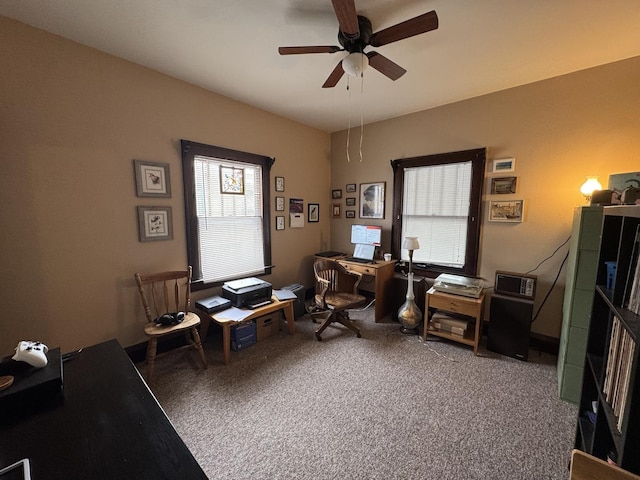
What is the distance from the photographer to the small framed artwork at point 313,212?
396 centimetres

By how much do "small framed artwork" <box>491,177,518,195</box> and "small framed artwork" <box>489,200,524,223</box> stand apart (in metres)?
0.11

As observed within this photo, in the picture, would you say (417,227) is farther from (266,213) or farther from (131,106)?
(131,106)

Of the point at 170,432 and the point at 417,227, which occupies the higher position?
the point at 417,227

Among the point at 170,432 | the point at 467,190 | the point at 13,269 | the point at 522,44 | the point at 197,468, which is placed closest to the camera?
the point at 197,468

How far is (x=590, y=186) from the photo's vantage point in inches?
87.1

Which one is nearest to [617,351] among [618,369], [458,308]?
[618,369]

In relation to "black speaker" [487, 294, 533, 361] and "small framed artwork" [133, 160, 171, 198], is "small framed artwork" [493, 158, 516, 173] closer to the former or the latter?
"black speaker" [487, 294, 533, 361]

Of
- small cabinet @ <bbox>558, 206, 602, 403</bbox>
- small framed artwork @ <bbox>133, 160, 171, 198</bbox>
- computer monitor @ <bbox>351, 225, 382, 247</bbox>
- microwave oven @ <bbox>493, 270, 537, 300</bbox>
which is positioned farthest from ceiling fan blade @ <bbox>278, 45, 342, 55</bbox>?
microwave oven @ <bbox>493, 270, 537, 300</bbox>

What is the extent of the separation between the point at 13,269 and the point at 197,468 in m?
2.23

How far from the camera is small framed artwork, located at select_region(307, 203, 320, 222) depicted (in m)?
3.96

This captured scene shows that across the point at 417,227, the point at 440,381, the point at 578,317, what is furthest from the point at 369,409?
the point at 417,227

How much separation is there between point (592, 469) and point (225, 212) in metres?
3.10

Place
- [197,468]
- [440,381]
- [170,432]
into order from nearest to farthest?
[197,468], [170,432], [440,381]

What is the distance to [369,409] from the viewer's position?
5.99ft
